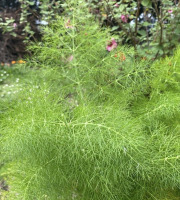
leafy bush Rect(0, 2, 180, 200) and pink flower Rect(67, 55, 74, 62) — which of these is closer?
leafy bush Rect(0, 2, 180, 200)

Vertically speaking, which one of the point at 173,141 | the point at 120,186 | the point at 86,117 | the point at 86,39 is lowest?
the point at 120,186

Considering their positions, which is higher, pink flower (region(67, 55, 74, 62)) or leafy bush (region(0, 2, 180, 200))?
pink flower (region(67, 55, 74, 62))

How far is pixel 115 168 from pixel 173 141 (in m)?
0.24

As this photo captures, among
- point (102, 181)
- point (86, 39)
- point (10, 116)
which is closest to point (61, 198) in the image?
point (102, 181)

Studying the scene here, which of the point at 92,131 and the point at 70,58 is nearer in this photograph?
the point at 92,131

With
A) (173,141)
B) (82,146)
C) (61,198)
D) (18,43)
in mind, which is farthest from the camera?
(18,43)

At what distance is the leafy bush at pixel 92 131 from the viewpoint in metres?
0.81

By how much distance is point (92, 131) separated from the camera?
816mm

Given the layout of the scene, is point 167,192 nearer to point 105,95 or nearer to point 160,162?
point 160,162

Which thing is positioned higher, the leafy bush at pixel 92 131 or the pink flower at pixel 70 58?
the pink flower at pixel 70 58

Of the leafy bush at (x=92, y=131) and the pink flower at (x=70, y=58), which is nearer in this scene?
the leafy bush at (x=92, y=131)

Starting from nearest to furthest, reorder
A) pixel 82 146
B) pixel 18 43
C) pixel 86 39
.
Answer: pixel 82 146 < pixel 86 39 < pixel 18 43

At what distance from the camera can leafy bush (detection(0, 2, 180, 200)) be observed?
0.81 meters

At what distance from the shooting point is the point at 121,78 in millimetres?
1096
